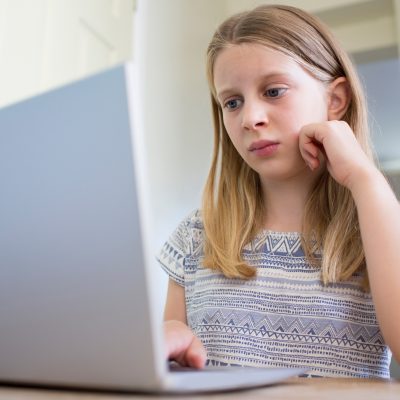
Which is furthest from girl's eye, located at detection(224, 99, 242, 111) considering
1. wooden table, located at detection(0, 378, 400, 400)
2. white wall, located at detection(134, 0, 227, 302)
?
white wall, located at detection(134, 0, 227, 302)

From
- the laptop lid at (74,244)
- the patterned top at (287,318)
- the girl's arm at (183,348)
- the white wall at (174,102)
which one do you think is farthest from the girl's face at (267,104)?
the white wall at (174,102)

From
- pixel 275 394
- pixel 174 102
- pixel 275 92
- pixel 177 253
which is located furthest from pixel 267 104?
pixel 174 102

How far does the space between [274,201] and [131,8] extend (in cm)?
129

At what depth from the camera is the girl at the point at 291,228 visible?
713 millimetres

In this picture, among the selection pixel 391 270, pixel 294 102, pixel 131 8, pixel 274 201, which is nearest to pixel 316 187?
pixel 274 201

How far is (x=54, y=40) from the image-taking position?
137 cm

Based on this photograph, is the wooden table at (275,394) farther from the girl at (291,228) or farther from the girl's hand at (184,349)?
the girl at (291,228)

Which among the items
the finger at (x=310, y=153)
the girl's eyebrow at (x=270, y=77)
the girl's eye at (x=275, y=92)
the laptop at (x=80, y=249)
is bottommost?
the laptop at (x=80, y=249)

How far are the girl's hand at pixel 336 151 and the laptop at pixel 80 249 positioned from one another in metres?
0.44

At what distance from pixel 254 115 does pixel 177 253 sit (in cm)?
33

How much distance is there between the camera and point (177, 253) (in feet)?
3.03

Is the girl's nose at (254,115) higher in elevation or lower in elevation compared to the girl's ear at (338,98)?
lower

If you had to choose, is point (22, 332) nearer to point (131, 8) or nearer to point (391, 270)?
point (391, 270)

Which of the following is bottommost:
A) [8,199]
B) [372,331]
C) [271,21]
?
[372,331]
